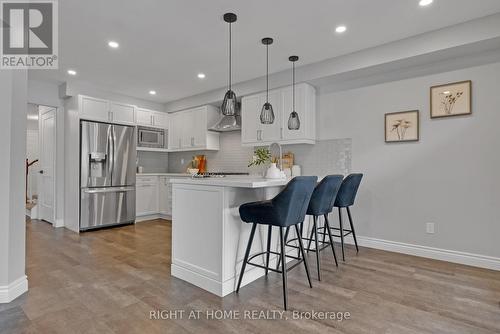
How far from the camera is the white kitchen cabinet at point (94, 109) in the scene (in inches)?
182

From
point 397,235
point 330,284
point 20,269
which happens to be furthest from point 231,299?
point 397,235

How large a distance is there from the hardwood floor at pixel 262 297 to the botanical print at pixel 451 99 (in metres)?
1.73

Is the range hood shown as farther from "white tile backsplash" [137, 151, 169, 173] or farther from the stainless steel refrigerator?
"white tile backsplash" [137, 151, 169, 173]

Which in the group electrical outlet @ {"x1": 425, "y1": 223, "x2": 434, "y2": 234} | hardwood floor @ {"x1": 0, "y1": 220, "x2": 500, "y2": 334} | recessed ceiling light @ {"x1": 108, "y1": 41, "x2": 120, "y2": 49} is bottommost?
hardwood floor @ {"x1": 0, "y1": 220, "x2": 500, "y2": 334}

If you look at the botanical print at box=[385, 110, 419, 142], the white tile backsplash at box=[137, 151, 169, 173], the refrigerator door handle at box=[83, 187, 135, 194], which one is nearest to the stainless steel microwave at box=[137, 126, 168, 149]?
the white tile backsplash at box=[137, 151, 169, 173]

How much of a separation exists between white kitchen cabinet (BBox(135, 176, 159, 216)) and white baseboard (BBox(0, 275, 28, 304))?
3.03m

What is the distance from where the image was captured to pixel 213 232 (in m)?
2.35

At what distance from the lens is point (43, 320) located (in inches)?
75.0

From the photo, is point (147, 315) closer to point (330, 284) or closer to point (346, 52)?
point (330, 284)

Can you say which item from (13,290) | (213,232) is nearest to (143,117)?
(13,290)

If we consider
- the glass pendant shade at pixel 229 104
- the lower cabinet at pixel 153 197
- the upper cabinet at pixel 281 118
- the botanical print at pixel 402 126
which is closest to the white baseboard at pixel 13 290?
the glass pendant shade at pixel 229 104

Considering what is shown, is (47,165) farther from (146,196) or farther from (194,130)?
(194,130)

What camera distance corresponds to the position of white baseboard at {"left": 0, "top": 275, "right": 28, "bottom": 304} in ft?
7.02

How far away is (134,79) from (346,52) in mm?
3280
